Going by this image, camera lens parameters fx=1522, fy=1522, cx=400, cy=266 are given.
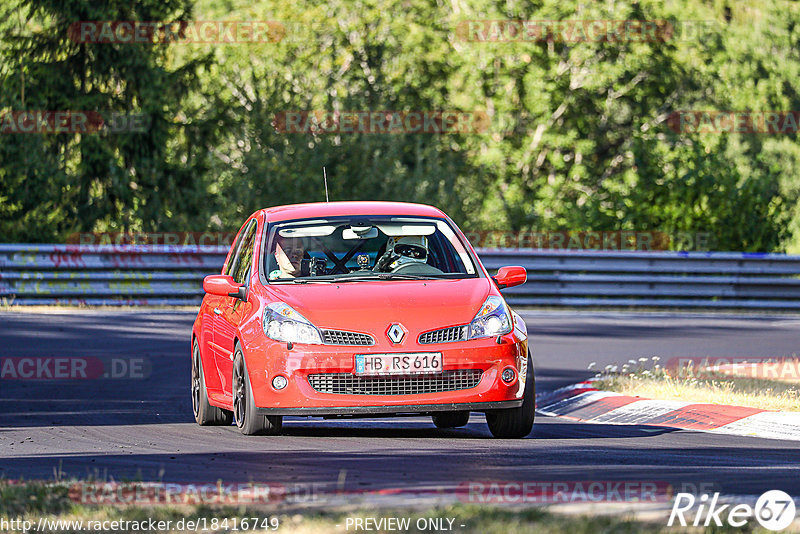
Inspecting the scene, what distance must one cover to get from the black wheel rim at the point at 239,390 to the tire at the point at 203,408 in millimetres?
864

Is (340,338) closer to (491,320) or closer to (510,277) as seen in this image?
(491,320)

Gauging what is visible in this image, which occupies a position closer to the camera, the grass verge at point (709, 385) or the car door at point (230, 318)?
the car door at point (230, 318)

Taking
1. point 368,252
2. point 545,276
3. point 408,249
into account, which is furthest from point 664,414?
point 545,276

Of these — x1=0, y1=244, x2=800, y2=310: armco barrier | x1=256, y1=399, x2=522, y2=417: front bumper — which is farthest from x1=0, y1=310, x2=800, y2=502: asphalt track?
x1=0, y1=244, x2=800, y2=310: armco barrier

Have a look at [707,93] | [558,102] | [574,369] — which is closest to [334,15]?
[558,102]

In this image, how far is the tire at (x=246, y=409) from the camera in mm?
9930

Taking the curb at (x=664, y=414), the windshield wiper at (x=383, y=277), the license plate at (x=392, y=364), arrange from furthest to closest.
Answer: the curb at (x=664, y=414) < the windshield wiper at (x=383, y=277) < the license plate at (x=392, y=364)

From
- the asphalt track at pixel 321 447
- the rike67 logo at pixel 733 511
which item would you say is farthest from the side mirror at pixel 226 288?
Answer: the rike67 logo at pixel 733 511

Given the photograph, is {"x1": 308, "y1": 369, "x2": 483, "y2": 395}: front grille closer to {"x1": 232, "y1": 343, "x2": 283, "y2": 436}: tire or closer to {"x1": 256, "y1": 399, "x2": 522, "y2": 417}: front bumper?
{"x1": 256, "y1": 399, "x2": 522, "y2": 417}: front bumper

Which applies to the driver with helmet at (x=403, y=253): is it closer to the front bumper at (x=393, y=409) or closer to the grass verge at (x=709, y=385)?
the front bumper at (x=393, y=409)

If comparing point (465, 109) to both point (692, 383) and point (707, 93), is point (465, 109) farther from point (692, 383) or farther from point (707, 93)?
point (692, 383)

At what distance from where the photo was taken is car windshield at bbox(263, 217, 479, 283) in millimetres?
10500

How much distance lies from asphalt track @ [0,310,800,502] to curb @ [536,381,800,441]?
351 millimetres

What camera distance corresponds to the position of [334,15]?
4938cm
